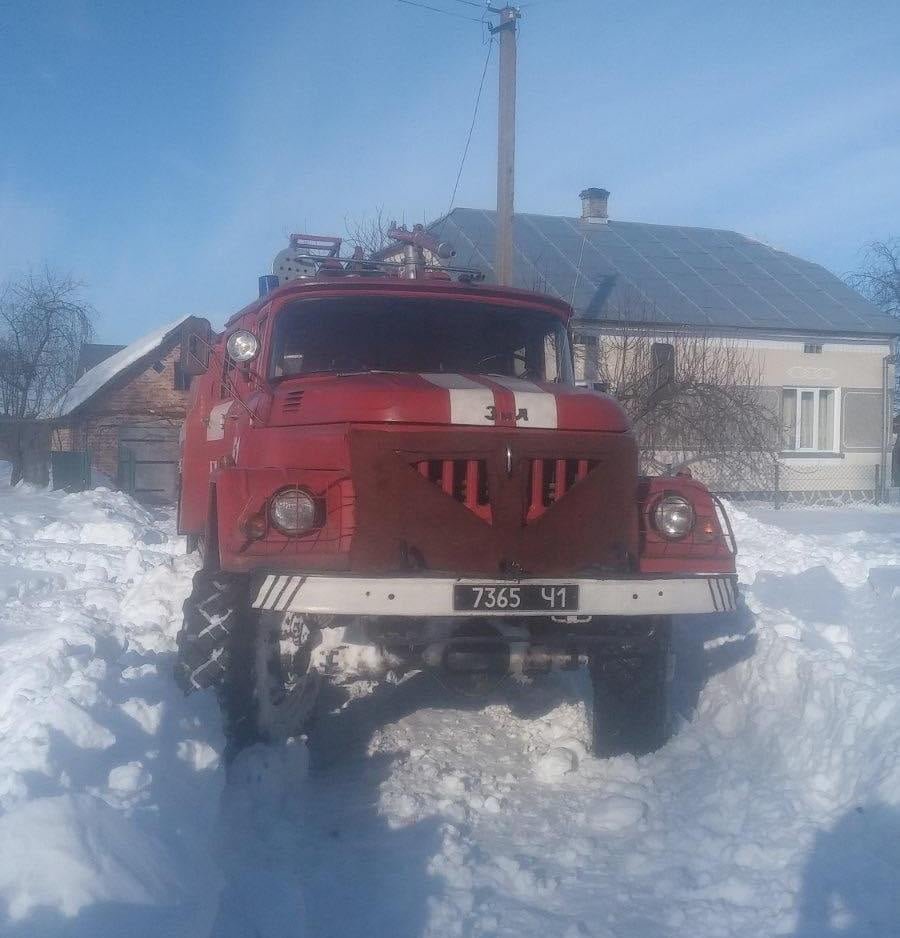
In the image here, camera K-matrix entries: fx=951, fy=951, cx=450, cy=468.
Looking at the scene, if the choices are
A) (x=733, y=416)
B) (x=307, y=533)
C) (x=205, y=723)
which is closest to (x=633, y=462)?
(x=307, y=533)

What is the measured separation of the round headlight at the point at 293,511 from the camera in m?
4.23

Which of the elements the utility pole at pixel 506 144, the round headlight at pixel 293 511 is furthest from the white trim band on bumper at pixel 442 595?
the utility pole at pixel 506 144

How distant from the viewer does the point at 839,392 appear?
2291 cm

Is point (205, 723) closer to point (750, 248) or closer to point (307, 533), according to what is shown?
point (307, 533)

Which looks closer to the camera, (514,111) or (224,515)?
(224,515)

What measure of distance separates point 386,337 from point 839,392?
792 inches

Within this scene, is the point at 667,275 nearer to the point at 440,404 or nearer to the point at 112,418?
the point at 112,418

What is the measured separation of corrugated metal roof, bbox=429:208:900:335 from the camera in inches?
822

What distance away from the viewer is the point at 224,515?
428 centimetres

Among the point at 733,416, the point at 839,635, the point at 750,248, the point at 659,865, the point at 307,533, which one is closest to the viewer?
the point at 659,865

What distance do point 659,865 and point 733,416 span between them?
45.5 feet

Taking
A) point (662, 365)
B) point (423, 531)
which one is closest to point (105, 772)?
point (423, 531)

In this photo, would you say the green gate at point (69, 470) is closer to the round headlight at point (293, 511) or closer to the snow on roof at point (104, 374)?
Result: the snow on roof at point (104, 374)

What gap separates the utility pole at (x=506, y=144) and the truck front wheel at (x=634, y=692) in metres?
8.43
